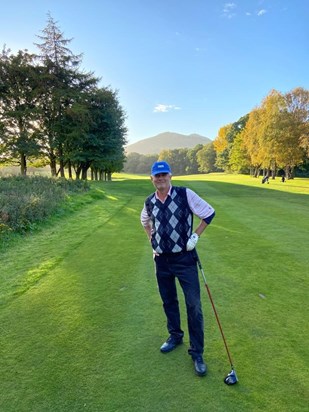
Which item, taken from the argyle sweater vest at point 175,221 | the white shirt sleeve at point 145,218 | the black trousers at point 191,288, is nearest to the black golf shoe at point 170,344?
the black trousers at point 191,288

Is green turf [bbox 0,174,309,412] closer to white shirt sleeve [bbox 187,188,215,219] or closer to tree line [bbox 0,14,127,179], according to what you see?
white shirt sleeve [bbox 187,188,215,219]

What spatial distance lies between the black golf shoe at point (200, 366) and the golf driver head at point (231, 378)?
26 cm

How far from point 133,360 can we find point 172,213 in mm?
1924

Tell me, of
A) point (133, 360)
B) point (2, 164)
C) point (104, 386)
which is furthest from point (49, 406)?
point (2, 164)

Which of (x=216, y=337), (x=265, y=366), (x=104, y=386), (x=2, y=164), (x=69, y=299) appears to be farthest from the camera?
(x=2, y=164)

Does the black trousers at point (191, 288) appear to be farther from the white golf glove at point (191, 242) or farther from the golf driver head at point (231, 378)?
the golf driver head at point (231, 378)

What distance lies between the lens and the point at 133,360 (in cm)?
365

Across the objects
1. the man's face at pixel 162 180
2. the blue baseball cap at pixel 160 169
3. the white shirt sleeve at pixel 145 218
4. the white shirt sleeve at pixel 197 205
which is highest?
the blue baseball cap at pixel 160 169

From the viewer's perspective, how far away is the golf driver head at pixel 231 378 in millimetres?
3271

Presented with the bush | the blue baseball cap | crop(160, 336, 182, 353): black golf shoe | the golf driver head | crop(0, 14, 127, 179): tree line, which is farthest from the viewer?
crop(0, 14, 127, 179): tree line

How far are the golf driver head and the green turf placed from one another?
0.06 metres

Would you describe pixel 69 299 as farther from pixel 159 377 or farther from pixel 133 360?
pixel 159 377

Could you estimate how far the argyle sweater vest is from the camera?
357cm

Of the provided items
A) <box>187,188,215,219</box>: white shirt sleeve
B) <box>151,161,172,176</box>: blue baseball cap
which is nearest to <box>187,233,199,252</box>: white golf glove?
<box>187,188,215,219</box>: white shirt sleeve
